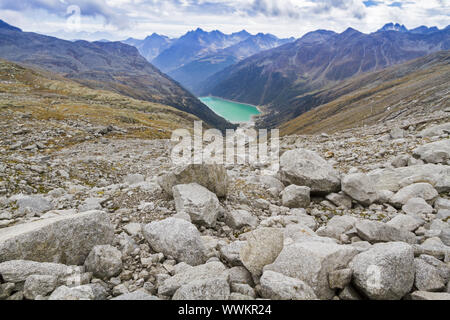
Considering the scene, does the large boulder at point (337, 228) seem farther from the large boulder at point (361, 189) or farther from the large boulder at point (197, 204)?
the large boulder at point (197, 204)

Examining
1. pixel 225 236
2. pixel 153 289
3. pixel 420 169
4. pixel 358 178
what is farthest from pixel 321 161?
pixel 153 289

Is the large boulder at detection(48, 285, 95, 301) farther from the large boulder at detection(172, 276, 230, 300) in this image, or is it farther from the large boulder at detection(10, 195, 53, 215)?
the large boulder at detection(10, 195, 53, 215)

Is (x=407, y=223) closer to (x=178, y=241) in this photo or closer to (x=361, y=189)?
(x=361, y=189)

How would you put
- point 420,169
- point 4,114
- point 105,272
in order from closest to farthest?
point 105,272, point 420,169, point 4,114

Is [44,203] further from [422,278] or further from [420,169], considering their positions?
[420,169]

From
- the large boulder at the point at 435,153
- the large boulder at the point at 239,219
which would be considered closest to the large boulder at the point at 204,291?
the large boulder at the point at 239,219

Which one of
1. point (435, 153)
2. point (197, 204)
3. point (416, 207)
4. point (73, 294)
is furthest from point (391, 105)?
point (73, 294)
